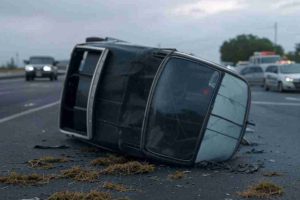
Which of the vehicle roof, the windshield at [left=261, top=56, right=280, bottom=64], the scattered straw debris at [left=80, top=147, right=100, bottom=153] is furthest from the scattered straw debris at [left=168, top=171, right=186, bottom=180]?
the windshield at [left=261, top=56, right=280, bottom=64]

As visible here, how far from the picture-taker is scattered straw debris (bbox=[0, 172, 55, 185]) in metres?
7.52

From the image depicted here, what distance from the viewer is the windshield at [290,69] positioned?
3363 cm

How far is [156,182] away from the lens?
25.2 feet

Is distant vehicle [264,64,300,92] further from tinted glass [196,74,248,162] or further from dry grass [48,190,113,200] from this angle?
dry grass [48,190,113,200]

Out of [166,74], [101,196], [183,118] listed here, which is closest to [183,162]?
[183,118]

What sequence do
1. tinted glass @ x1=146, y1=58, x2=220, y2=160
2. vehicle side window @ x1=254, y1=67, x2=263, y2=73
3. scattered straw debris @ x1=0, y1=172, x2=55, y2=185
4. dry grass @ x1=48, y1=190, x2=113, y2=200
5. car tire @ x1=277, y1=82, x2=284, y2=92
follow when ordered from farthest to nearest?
vehicle side window @ x1=254, y1=67, x2=263, y2=73, car tire @ x1=277, y1=82, x2=284, y2=92, tinted glass @ x1=146, y1=58, x2=220, y2=160, scattered straw debris @ x1=0, y1=172, x2=55, y2=185, dry grass @ x1=48, y1=190, x2=113, y2=200

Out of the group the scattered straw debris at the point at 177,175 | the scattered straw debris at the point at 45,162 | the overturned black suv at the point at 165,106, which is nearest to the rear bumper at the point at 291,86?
the overturned black suv at the point at 165,106

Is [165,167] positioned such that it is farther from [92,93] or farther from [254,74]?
[254,74]

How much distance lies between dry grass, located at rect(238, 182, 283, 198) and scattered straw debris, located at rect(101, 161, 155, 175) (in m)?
1.60

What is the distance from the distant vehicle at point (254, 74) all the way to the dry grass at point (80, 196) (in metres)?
33.5

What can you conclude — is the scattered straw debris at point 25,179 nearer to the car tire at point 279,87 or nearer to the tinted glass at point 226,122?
the tinted glass at point 226,122

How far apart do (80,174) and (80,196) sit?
1296 millimetres

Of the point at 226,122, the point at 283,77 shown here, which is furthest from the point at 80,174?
the point at 283,77

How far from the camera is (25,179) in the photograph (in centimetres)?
762
